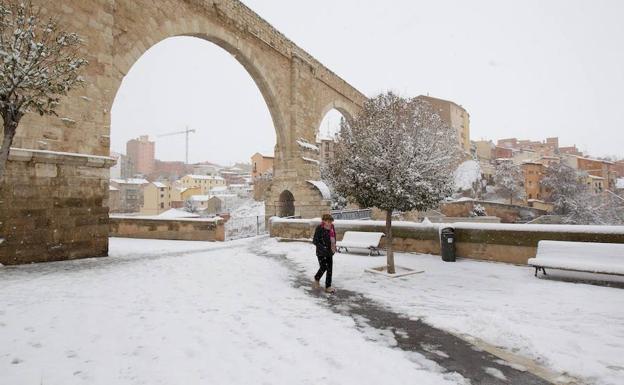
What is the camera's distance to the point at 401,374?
119 inches

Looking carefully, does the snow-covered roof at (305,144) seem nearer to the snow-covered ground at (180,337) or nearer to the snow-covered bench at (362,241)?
the snow-covered bench at (362,241)

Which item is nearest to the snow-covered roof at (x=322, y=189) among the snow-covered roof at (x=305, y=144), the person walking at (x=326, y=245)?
the snow-covered roof at (x=305, y=144)

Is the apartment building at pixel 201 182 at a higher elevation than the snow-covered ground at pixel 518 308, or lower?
higher

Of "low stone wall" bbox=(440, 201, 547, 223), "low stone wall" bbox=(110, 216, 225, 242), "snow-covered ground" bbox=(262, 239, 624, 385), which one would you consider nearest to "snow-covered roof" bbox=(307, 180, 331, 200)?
"low stone wall" bbox=(110, 216, 225, 242)

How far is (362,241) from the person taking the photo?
32.1 ft

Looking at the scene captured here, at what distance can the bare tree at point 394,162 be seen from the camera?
24.5 feet

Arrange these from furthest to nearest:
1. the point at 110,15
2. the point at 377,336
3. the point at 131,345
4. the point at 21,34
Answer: the point at 110,15 < the point at 21,34 < the point at 377,336 < the point at 131,345

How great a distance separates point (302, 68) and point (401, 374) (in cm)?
1701

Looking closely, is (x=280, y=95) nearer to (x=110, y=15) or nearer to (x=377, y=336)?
(x=110, y=15)

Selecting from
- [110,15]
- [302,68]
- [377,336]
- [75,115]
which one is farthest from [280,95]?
[377,336]

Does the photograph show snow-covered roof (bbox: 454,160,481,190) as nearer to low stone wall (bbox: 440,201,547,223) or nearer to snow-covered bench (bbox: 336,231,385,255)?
low stone wall (bbox: 440,201,547,223)

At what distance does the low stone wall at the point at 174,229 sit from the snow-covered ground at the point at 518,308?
720 centimetres

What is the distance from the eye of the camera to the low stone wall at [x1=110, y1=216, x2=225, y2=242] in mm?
14219

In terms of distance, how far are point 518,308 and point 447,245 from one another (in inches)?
150
